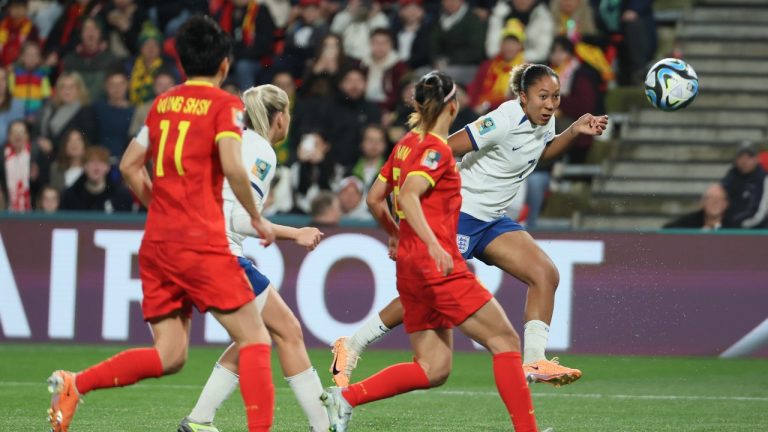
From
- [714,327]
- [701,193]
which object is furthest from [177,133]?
[701,193]

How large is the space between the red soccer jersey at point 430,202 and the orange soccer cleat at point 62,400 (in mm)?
1703

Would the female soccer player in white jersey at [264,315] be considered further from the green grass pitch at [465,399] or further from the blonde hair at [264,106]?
the green grass pitch at [465,399]

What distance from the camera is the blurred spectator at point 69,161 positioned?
15180mm

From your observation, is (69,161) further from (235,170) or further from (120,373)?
(235,170)

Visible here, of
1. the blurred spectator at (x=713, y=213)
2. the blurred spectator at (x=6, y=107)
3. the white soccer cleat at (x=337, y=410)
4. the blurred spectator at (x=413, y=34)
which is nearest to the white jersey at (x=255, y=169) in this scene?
the white soccer cleat at (x=337, y=410)

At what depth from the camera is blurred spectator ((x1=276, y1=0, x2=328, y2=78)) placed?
1705cm

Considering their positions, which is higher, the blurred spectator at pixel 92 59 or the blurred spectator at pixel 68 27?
the blurred spectator at pixel 68 27

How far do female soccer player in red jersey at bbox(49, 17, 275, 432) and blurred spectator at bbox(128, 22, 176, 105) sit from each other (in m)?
10.2

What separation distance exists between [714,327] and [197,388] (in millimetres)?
4964

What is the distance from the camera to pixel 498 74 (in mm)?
15625

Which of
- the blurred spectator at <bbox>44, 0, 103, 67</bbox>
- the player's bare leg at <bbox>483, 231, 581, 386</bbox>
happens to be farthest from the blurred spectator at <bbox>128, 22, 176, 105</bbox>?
the player's bare leg at <bbox>483, 231, 581, 386</bbox>

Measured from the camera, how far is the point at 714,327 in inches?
498

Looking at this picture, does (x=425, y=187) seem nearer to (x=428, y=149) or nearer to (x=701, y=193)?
(x=428, y=149)

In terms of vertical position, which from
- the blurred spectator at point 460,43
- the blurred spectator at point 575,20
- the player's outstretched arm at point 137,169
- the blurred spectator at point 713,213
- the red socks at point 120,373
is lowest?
the red socks at point 120,373
